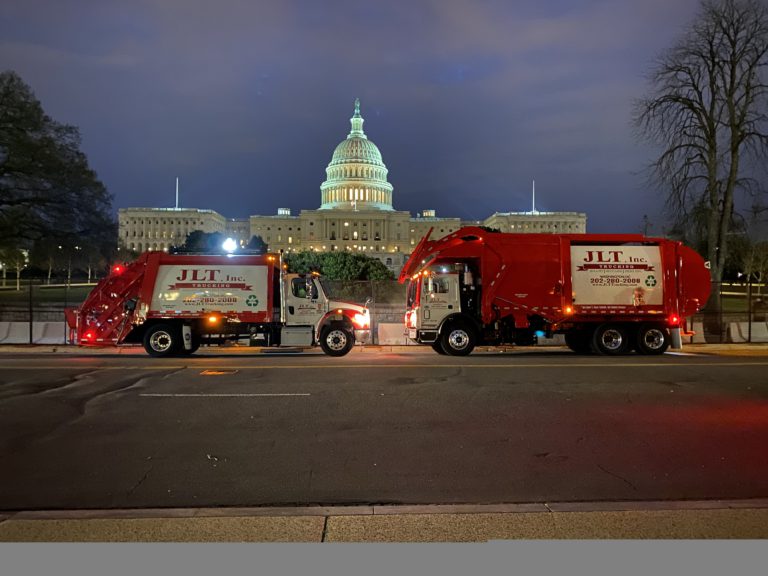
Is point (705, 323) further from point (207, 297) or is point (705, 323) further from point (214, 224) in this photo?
point (214, 224)

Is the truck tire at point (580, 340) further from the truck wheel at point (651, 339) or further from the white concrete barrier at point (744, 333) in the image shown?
the white concrete barrier at point (744, 333)

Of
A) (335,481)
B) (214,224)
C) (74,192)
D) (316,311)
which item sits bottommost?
(335,481)

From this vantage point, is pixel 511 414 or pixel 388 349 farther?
pixel 388 349

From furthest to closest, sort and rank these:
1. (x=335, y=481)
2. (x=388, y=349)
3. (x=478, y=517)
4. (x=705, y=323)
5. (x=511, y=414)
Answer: (x=705, y=323), (x=388, y=349), (x=511, y=414), (x=335, y=481), (x=478, y=517)

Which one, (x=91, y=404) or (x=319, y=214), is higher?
(x=319, y=214)

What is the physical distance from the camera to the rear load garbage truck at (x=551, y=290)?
57.9ft

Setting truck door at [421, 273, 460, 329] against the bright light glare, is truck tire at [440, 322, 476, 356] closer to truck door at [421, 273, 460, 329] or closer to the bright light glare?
truck door at [421, 273, 460, 329]

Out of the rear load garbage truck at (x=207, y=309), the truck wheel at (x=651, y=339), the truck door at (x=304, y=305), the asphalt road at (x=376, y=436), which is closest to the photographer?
the asphalt road at (x=376, y=436)

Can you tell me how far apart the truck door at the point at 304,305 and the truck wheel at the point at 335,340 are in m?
0.53

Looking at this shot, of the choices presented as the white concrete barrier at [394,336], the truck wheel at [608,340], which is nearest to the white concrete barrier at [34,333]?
the white concrete barrier at [394,336]

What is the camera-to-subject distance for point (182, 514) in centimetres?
504

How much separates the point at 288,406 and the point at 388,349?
1086 centimetres

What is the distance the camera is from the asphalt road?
5.81 meters

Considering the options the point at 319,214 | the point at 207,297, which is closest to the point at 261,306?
the point at 207,297
